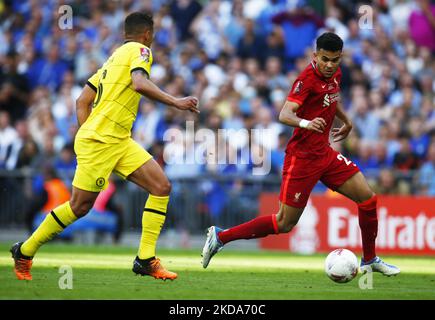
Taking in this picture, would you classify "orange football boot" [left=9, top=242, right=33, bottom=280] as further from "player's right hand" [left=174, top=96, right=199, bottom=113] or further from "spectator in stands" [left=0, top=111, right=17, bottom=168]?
"spectator in stands" [left=0, top=111, right=17, bottom=168]

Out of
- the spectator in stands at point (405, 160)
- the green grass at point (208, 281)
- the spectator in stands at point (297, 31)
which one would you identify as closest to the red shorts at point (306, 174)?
the green grass at point (208, 281)

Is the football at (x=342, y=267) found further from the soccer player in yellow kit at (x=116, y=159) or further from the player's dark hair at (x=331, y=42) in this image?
the player's dark hair at (x=331, y=42)

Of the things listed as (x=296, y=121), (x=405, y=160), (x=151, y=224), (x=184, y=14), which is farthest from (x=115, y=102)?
(x=184, y=14)

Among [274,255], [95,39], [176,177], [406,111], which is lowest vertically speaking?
[274,255]

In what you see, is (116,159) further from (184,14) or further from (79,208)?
(184,14)

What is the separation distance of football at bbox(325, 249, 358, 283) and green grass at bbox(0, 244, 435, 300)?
0.11 meters

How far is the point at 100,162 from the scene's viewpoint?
10188 mm

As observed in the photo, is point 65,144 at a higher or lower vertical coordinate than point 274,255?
higher

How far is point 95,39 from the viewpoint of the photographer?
21844 mm

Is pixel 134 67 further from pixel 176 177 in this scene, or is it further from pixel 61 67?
pixel 61 67
